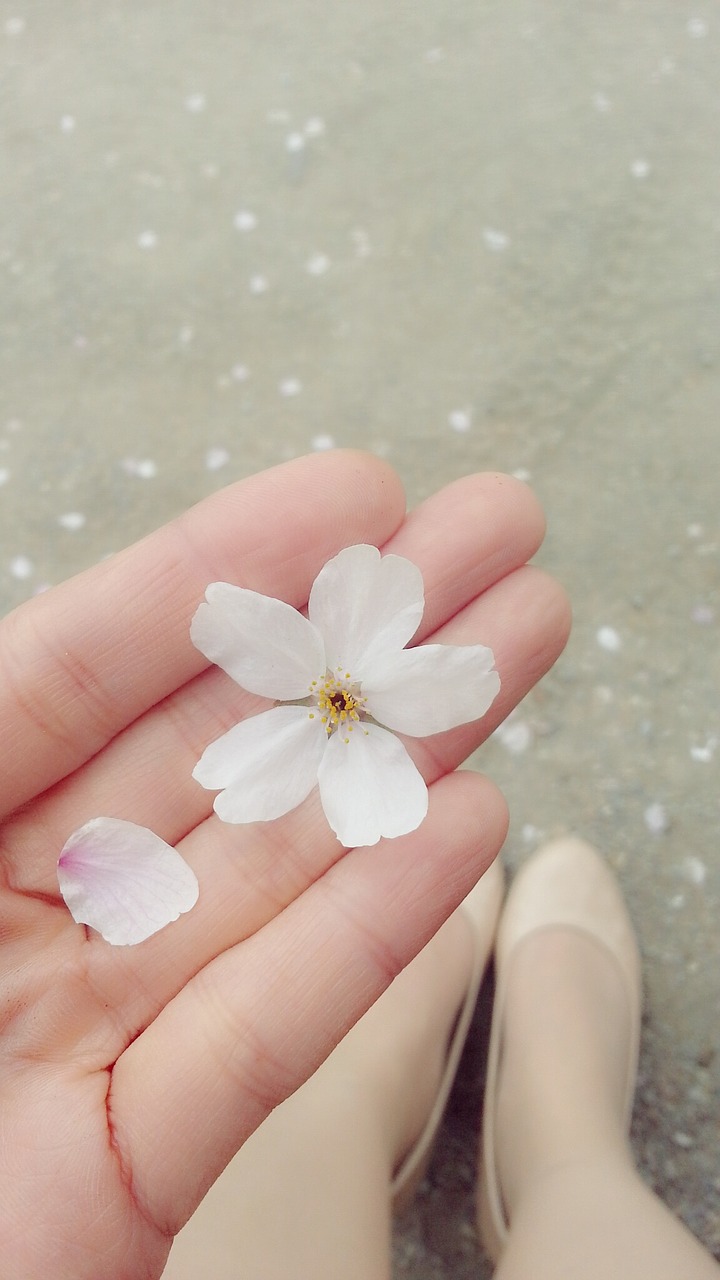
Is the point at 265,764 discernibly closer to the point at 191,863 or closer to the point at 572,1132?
the point at 191,863

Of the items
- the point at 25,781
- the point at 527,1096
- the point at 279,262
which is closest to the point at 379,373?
the point at 279,262

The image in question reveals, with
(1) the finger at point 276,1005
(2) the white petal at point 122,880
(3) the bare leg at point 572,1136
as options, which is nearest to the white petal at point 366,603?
(1) the finger at point 276,1005

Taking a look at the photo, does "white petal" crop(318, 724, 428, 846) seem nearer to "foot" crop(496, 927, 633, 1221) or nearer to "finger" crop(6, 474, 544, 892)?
"finger" crop(6, 474, 544, 892)

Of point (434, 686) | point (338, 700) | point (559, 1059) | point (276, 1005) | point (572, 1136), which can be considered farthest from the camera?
point (559, 1059)

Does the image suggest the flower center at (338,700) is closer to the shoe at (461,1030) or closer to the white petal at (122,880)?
the white petal at (122,880)

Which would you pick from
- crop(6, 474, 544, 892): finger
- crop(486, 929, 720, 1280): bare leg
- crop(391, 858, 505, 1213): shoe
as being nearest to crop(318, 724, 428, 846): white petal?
crop(6, 474, 544, 892): finger

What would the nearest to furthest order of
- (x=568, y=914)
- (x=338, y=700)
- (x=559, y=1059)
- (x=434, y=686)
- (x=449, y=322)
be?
(x=434, y=686) < (x=338, y=700) < (x=559, y=1059) < (x=568, y=914) < (x=449, y=322)

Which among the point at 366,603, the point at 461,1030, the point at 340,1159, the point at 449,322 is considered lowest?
the point at 461,1030

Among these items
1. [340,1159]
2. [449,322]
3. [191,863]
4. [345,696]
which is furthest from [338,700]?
[449,322]

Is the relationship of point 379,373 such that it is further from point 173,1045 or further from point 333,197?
point 173,1045
